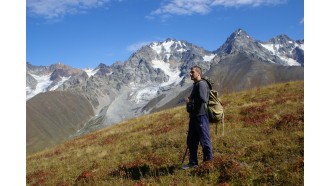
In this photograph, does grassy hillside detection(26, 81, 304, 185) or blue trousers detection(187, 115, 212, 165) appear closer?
grassy hillside detection(26, 81, 304, 185)

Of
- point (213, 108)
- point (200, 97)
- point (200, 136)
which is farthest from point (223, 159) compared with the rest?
point (200, 97)

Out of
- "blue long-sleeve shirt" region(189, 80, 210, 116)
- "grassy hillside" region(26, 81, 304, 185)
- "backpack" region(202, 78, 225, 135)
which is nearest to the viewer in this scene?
"grassy hillside" region(26, 81, 304, 185)

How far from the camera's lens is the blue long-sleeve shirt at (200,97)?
12.0m

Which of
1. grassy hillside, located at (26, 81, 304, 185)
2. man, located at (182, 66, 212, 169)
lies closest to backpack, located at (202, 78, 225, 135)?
man, located at (182, 66, 212, 169)

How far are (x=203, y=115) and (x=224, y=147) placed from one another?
3269 millimetres

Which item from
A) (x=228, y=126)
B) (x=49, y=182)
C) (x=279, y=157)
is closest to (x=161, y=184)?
(x=279, y=157)

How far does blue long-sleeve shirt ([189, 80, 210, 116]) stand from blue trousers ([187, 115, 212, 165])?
7.7 inches

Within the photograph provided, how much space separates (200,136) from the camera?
1210cm

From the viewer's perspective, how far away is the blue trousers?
1208cm

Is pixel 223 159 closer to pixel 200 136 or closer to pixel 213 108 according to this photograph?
pixel 200 136

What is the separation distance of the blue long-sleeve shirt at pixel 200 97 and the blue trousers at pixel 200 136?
20 cm

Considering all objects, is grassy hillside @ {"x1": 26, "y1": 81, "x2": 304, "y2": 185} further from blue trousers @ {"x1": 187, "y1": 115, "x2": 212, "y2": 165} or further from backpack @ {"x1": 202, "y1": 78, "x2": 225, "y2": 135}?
backpack @ {"x1": 202, "y1": 78, "x2": 225, "y2": 135}

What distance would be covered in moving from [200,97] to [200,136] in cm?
126
